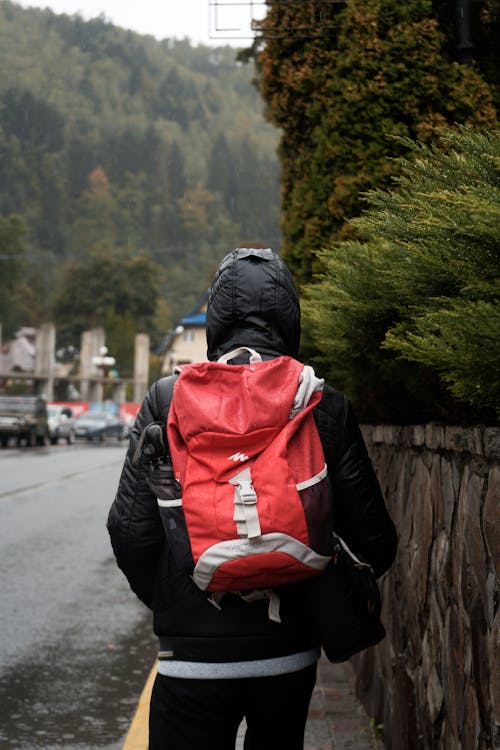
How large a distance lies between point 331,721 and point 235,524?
3.14m

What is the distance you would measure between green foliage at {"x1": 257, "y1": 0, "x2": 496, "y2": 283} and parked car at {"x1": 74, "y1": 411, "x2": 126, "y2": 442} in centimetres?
4692

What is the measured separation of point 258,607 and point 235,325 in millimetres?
773

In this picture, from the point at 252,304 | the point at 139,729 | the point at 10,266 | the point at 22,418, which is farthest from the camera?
the point at 10,266

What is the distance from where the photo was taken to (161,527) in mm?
2859

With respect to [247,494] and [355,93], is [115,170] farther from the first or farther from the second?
[247,494]

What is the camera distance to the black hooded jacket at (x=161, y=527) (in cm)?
272

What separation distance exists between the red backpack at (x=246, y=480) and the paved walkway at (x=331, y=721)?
254 centimetres

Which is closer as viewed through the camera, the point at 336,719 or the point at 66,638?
the point at 336,719

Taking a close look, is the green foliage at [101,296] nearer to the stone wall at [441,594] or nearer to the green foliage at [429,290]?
the stone wall at [441,594]

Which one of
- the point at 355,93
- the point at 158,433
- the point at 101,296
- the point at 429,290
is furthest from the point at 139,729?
the point at 101,296

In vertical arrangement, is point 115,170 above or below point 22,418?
above

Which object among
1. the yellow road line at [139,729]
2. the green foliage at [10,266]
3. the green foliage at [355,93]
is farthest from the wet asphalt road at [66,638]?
the green foliage at [10,266]

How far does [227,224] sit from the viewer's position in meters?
127

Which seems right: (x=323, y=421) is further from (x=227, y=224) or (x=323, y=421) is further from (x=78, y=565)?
Answer: (x=227, y=224)
